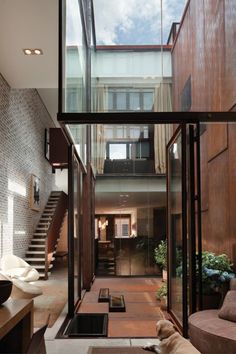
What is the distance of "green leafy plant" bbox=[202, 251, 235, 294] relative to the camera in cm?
495

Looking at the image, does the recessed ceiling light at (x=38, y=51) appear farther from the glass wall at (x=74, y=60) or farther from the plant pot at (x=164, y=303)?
the plant pot at (x=164, y=303)

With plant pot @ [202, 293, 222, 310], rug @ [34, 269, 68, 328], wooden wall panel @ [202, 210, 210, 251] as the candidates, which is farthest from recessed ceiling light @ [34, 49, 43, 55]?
plant pot @ [202, 293, 222, 310]

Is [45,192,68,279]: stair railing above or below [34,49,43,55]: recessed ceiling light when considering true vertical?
below

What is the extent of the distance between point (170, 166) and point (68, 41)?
2.40 m

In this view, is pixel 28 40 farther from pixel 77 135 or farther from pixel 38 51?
pixel 77 135

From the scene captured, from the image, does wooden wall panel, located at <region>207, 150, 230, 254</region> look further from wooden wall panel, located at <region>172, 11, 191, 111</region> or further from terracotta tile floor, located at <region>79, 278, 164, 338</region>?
terracotta tile floor, located at <region>79, 278, 164, 338</region>

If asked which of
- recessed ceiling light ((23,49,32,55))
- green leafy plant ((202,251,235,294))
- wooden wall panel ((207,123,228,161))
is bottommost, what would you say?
green leafy plant ((202,251,235,294))

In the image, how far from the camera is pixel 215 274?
496 centimetres

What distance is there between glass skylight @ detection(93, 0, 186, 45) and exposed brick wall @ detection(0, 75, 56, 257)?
3703 millimetres

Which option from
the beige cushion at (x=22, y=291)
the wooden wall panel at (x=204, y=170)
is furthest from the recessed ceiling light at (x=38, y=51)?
the beige cushion at (x=22, y=291)

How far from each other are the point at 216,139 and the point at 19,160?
5.53 meters

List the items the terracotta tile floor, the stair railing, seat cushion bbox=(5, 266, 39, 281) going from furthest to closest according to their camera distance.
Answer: the stair railing < seat cushion bbox=(5, 266, 39, 281) < the terracotta tile floor

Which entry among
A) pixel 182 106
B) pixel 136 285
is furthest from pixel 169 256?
pixel 136 285

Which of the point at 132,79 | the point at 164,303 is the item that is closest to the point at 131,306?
the point at 164,303
